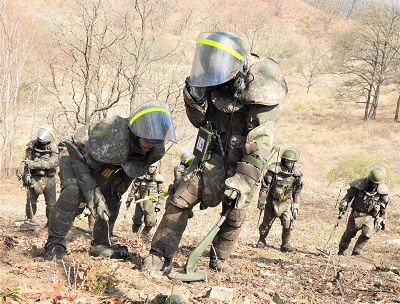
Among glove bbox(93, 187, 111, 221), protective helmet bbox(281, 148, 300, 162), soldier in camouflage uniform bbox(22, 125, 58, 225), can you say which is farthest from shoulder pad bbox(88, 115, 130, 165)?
soldier in camouflage uniform bbox(22, 125, 58, 225)

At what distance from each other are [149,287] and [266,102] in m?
2.02

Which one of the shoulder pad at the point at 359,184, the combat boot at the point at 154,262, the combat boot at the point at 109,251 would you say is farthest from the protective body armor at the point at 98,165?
the shoulder pad at the point at 359,184

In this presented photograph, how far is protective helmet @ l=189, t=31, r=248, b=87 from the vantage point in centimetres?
379

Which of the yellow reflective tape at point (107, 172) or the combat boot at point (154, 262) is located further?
the yellow reflective tape at point (107, 172)

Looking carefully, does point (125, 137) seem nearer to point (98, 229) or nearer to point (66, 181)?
point (66, 181)

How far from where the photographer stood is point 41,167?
29.1ft

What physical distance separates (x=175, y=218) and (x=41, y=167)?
561 centimetres

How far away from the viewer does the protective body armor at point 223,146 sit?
3949 millimetres

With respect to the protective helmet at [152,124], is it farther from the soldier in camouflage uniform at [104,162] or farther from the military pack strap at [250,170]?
the military pack strap at [250,170]

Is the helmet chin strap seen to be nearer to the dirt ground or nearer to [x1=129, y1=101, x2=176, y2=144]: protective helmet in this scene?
[x1=129, y1=101, x2=176, y2=144]: protective helmet

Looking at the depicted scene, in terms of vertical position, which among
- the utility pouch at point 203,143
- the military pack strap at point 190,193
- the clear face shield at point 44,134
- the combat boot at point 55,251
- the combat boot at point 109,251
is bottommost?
the combat boot at point 55,251

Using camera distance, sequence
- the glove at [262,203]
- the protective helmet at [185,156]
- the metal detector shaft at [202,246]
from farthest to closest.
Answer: the protective helmet at [185,156] → the glove at [262,203] → the metal detector shaft at [202,246]

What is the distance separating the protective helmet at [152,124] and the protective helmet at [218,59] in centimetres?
62

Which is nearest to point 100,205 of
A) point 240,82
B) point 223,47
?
point 240,82
